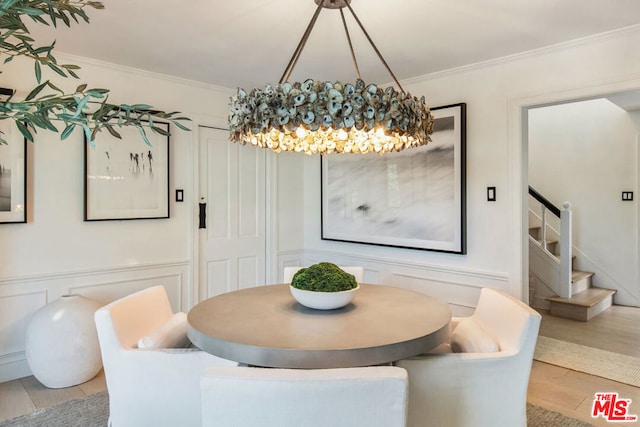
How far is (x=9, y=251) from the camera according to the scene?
2844 millimetres

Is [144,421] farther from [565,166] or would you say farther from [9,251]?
[565,166]

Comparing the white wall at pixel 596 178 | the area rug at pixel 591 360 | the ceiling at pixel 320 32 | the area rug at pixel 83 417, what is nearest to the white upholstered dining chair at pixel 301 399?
the area rug at pixel 83 417

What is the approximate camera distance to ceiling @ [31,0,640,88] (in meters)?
2.29

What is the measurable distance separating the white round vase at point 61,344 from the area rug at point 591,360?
338cm

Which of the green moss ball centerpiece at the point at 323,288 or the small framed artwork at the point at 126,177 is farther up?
the small framed artwork at the point at 126,177

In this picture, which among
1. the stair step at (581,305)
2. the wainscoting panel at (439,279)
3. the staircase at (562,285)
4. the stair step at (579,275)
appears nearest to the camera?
the wainscoting panel at (439,279)

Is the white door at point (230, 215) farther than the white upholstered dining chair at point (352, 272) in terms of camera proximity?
Yes

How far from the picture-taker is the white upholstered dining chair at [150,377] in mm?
1646

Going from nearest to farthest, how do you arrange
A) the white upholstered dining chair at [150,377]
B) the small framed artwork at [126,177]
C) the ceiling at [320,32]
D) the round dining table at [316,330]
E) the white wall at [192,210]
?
the round dining table at [316,330], the white upholstered dining chair at [150,377], the ceiling at [320,32], the white wall at [192,210], the small framed artwork at [126,177]

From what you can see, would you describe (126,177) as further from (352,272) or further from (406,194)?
(406,194)

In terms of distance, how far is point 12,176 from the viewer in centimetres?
282

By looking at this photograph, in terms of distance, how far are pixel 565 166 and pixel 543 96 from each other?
2.99 meters

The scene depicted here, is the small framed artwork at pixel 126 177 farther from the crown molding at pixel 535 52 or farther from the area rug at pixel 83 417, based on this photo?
the crown molding at pixel 535 52

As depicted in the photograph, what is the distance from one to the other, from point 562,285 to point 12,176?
17.5 ft
